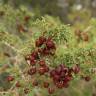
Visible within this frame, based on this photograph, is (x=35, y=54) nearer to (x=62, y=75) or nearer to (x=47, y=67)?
(x=47, y=67)

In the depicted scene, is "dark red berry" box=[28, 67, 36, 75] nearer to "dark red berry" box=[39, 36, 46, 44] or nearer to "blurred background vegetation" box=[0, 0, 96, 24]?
"dark red berry" box=[39, 36, 46, 44]

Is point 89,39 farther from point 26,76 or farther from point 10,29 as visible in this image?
point 26,76

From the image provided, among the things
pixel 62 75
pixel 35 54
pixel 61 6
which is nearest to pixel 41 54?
pixel 35 54

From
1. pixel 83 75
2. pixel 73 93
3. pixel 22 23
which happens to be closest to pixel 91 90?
pixel 73 93

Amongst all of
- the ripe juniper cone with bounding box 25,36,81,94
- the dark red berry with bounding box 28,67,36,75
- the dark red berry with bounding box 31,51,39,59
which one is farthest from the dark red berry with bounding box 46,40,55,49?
the dark red berry with bounding box 28,67,36,75

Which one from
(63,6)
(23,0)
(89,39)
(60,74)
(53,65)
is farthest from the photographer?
(63,6)

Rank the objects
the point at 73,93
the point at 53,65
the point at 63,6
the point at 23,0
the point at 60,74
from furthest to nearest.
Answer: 1. the point at 63,6
2. the point at 23,0
3. the point at 73,93
4. the point at 53,65
5. the point at 60,74

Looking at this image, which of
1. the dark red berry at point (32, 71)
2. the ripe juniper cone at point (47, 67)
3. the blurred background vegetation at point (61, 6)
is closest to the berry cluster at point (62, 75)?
the ripe juniper cone at point (47, 67)
